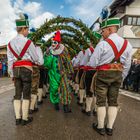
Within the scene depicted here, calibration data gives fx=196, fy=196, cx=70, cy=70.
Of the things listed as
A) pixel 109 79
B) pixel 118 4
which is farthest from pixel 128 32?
pixel 109 79

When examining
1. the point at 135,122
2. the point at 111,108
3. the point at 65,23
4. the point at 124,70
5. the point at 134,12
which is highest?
the point at 134,12

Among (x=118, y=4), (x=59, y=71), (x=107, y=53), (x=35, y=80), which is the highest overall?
(x=118, y=4)

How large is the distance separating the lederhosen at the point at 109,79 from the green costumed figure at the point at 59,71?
175 centimetres

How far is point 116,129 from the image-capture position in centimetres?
437

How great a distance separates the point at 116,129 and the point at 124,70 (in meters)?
1.33

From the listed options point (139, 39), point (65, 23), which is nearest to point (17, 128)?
point (65, 23)

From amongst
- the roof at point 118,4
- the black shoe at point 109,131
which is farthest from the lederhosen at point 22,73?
the roof at point 118,4

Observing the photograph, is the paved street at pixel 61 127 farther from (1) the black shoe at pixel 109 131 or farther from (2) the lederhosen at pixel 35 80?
(2) the lederhosen at pixel 35 80

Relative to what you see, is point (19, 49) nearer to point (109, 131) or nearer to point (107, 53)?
Result: point (107, 53)

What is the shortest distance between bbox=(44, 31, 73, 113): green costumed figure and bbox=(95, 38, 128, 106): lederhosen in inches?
69.0

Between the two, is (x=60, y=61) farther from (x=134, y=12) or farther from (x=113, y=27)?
(x=134, y=12)

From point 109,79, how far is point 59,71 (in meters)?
2.06

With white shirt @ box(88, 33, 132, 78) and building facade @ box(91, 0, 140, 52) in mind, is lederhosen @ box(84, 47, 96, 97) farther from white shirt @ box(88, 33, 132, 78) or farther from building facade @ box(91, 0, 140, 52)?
building facade @ box(91, 0, 140, 52)

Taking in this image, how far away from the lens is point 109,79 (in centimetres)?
399
